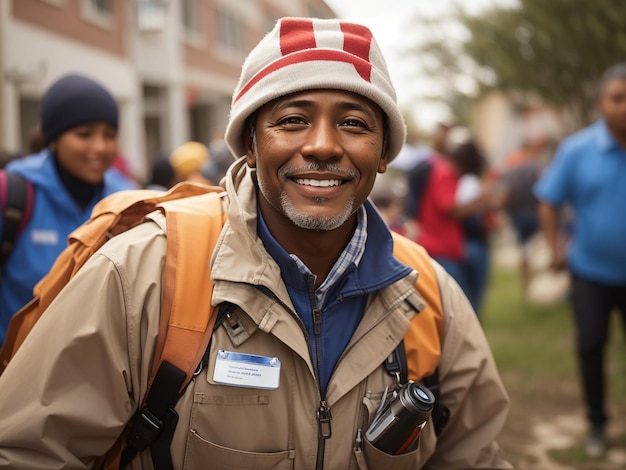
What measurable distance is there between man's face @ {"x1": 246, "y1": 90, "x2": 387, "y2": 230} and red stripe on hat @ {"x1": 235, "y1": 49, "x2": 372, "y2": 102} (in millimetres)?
77

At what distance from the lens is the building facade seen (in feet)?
19.3

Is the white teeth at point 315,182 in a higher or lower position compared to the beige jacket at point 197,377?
higher

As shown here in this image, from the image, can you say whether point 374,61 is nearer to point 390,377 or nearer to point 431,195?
point 390,377

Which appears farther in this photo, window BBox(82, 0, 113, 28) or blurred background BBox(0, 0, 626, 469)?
window BBox(82, 0, 113, 28)

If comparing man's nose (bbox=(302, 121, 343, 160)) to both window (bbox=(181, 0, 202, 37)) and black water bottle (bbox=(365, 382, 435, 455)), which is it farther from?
window (bbox=(181, 0, 202, 37))

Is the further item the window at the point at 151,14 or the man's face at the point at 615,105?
the window at the point at 151,14

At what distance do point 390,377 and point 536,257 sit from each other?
42.6 feet

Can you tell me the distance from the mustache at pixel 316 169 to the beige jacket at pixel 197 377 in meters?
0.17

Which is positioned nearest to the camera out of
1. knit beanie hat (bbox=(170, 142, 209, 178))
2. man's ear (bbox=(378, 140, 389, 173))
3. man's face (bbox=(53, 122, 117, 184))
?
man's ear (bbox=(378, 140, 389, 173))

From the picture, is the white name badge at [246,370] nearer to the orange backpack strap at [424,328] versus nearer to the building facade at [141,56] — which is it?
the orange backpack strap at [424,328]

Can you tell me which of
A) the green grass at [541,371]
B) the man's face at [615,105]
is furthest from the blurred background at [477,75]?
the man's face at [615,105]

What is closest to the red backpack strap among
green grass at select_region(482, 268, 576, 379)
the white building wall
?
the white building wall

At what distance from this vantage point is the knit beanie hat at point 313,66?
1986mm

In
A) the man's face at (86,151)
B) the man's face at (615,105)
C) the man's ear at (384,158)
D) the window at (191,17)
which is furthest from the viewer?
the window at (191,17)
